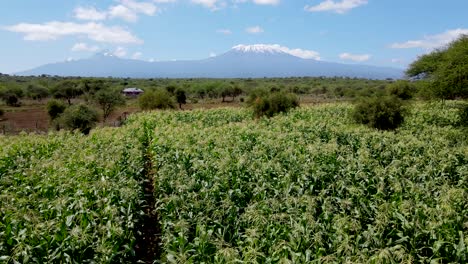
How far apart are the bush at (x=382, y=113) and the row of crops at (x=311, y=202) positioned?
5277 millimetres

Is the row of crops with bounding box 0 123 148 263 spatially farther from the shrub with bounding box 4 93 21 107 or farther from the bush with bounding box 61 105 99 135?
the shrub with bounding box 4 93 21 107

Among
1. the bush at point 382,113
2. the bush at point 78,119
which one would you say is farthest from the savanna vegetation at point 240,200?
the bush at point 78,119

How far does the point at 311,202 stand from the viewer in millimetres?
6672

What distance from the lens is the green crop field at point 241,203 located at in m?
5.54

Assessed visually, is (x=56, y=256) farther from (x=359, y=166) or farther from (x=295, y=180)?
(x=359, y=166)

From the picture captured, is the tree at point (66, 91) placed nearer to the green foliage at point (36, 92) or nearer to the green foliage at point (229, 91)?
the green foliage at point (36, 92)

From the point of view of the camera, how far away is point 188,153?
41.0 ft

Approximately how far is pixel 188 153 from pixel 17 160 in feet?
18.5

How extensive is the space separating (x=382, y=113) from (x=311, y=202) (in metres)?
17.2

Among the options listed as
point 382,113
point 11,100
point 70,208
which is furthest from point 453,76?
point 11,100

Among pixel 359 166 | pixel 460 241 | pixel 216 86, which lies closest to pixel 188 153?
pixel 359 166

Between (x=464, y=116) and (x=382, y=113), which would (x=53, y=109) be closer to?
(x=382, y=113)

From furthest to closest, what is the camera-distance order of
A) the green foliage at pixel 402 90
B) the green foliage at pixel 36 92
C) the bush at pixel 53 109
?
the green foliage at pixel 36 92
the bush at pixel 53 109
the green foliage at pixel 402 90

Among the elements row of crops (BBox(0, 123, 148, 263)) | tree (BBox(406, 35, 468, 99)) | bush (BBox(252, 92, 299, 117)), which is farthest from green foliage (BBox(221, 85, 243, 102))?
row of crops (BBox(0, 123, 148, 263))
